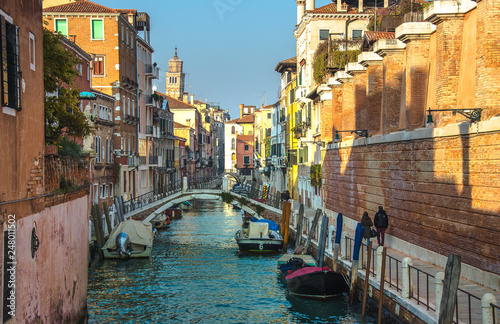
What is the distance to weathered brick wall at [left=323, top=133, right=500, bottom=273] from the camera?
472 inches

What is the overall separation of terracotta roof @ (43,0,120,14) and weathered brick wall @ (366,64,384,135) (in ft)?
65.9

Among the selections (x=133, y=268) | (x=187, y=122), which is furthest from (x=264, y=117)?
(x=133, y=268)

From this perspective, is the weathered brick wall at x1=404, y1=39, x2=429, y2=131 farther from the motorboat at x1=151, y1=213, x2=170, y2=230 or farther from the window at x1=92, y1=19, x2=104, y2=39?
the window at x1=92, y1=19, x2=104, y2=39

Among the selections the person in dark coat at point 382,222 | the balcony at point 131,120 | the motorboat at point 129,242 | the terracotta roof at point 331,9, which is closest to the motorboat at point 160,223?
the balcony at point 131,120

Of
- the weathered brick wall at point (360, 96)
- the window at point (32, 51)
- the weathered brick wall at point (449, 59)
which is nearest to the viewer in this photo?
the window at point (32, 51)

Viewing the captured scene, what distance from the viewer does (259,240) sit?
88.3 feet

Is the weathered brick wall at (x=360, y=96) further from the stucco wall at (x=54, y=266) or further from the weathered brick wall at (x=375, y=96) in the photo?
the stucco wall at (x=54, y=266)

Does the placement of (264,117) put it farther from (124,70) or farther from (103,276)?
(103,276)

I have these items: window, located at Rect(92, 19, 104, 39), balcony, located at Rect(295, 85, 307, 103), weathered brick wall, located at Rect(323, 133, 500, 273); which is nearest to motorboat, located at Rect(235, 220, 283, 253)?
weathered brick wall, located at Rect(323, 133, 500, 273)

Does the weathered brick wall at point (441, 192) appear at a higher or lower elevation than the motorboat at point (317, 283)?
higher

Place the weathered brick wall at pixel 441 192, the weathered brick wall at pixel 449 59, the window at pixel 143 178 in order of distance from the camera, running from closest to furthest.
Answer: the weathered brick wall at pixel 441 192, the weathered brick wall at pixel 449 59, the window at pixel 143 178

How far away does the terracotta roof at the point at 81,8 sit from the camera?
36.2 meters

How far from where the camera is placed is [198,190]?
118 ft

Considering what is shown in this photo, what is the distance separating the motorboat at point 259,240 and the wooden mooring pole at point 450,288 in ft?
58.0
